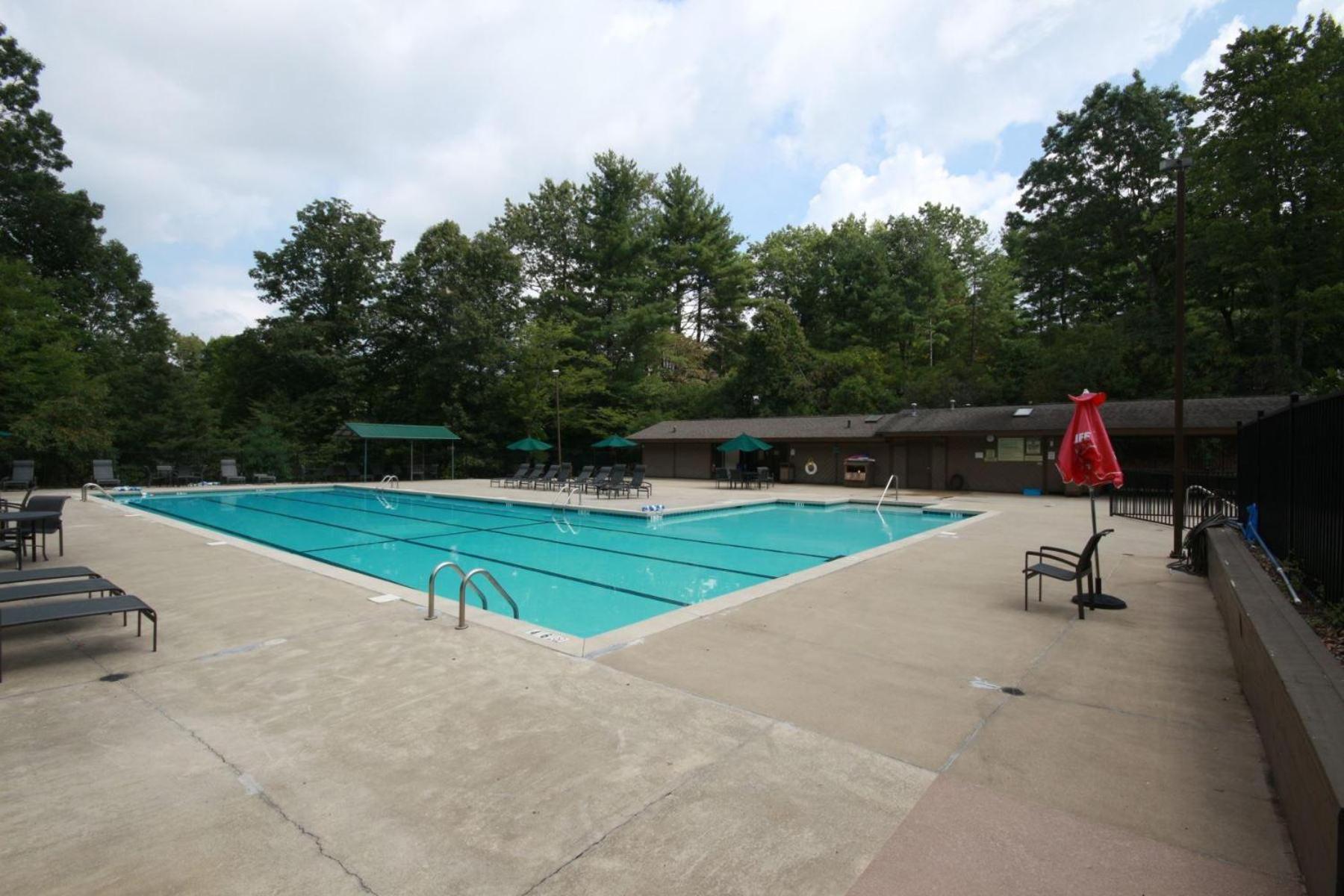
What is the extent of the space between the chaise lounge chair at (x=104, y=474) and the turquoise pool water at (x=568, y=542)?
11.8 ft

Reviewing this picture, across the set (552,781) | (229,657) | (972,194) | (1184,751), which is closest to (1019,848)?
(1184,751)

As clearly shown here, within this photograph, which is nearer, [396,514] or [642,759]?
[642,759]

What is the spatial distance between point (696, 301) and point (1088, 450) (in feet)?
120

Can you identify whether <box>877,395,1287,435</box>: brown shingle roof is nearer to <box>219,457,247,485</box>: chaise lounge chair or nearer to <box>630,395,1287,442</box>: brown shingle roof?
<box>630,395,1287,442</box>: brown shingle roof

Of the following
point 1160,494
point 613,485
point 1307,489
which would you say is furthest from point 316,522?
point 1160,494

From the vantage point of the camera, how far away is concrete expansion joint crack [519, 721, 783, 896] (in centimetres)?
215

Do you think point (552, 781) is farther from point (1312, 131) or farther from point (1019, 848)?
point (1312, 131)

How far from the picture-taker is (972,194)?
4262 cm

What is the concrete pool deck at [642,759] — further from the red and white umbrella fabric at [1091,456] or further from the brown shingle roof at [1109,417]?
the brown shingle roof at [1109,417]

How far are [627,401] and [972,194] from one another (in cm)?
2881

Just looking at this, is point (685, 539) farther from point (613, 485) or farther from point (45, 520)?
point (45, 520)

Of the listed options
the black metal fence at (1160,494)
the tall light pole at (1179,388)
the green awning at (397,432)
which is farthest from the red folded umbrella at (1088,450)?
the green awning at (397,432)

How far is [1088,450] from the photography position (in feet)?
18.9

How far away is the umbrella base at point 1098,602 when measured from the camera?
5.75 metres
